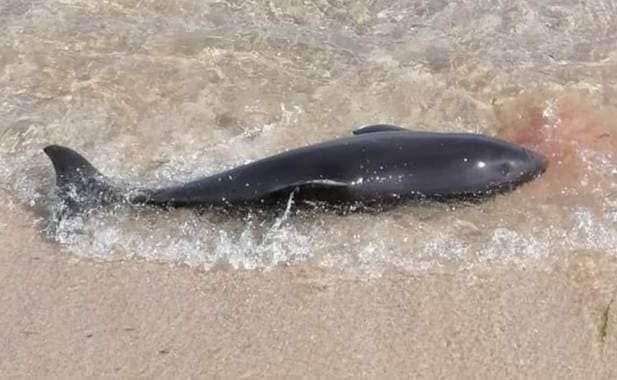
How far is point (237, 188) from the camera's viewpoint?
5508 millimetres

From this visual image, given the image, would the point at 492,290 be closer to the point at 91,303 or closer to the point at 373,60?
the point at 91,303

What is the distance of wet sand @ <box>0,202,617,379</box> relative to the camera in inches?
180

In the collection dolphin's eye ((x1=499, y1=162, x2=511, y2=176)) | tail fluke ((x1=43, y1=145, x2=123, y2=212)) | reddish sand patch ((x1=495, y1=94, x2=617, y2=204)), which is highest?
dolphin's eye ((x1=499, y1=162, x2=511, y2=176))

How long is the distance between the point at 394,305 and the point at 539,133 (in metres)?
2.13

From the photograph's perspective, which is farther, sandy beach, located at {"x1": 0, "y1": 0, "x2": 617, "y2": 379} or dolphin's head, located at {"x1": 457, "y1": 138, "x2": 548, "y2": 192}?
dolphin's head, located at {"x1": 457, "y1": 138, "x2": 548, "y2": 192}

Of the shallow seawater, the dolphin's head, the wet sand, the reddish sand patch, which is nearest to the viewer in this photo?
the wet sand

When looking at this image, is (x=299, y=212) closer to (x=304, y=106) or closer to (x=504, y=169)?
(x=504, y=169)

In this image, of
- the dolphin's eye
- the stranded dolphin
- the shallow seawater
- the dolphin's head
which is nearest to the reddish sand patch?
the shallow seawater

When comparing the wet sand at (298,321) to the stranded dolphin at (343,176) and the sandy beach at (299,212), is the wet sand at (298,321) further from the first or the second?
the stranded dolphin at (343,176)

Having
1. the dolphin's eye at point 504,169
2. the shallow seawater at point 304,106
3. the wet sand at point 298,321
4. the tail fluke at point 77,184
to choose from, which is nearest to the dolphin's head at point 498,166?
the dolphin's eye at point 504,169

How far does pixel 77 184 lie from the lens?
565 centimetres

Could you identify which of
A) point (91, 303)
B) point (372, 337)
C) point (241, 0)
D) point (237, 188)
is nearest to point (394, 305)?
point (372, 337)

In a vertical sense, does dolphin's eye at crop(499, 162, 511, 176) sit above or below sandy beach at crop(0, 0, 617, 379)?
above

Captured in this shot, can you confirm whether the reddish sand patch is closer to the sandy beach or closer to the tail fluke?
→ the sandy beach
